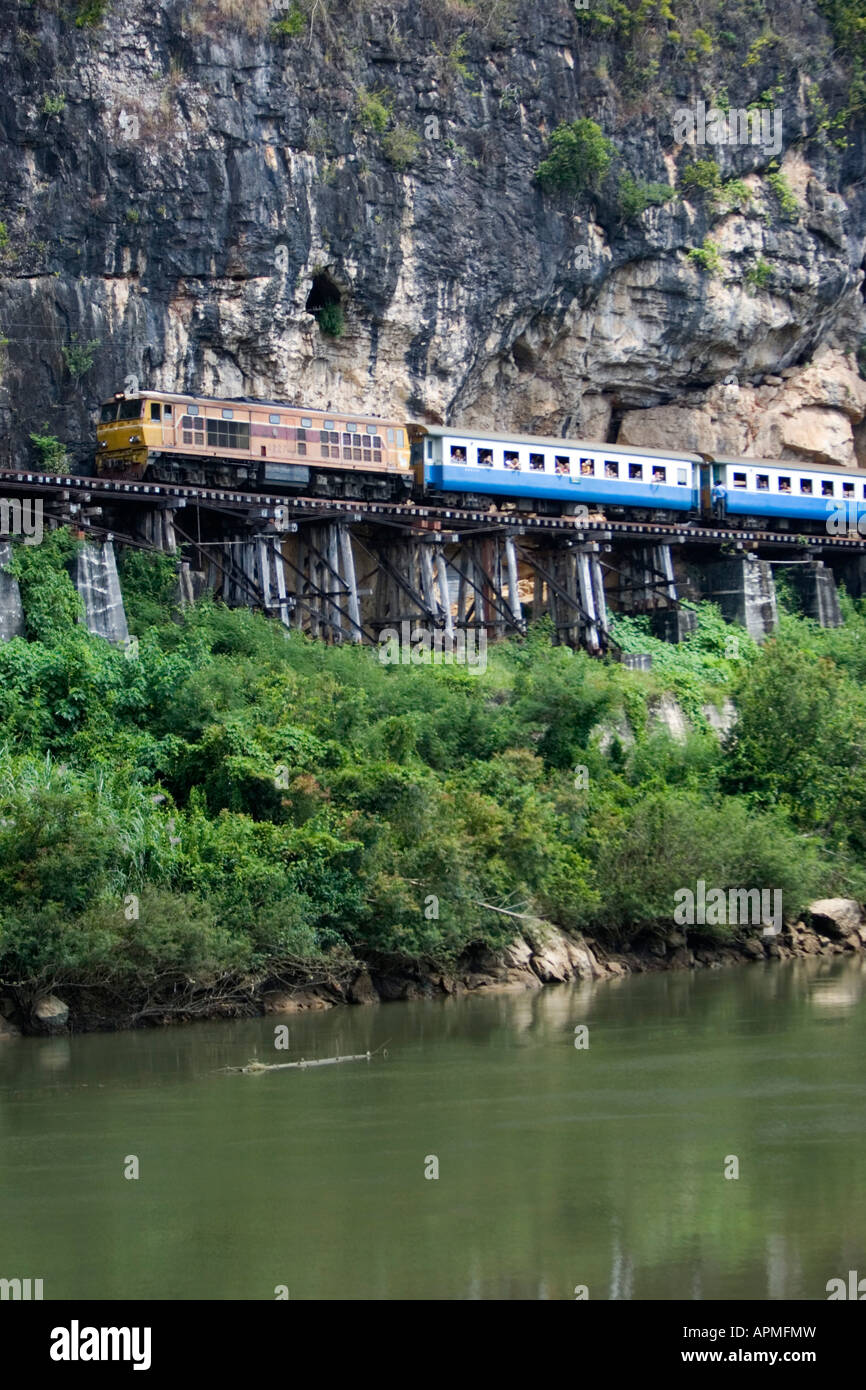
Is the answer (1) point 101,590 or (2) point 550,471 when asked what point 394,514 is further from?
(1) point 101,590

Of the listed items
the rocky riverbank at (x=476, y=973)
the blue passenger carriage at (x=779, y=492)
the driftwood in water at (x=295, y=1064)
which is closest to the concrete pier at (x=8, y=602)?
the rocky riverbank at (x=476, y=973)

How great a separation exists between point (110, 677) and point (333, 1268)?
16890 mm

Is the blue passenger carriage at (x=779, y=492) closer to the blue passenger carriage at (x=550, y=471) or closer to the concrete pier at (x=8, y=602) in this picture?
the blue passenger carriage at (x=550, y=471)

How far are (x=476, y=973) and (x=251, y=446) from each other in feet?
44.4

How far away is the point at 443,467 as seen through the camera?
38250mm

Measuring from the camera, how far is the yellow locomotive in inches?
1321

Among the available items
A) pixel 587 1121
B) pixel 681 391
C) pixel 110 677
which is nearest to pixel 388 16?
pixel 681 391

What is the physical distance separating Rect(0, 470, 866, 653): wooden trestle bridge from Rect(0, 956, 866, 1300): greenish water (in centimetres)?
1298

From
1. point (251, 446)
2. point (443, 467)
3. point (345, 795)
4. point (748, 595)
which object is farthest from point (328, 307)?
point (345, 795)

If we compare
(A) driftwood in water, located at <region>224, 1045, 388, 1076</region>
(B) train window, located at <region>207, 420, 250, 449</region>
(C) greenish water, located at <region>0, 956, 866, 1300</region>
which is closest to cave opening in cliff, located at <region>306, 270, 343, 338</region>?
(B) train window, located at <region>207, 420, 250, 449</region>

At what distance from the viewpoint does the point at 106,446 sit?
1342 inches

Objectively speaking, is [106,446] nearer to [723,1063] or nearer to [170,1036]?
[170,1036]

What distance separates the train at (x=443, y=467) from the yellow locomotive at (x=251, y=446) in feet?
0.07

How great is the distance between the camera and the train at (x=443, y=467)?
34062mm
